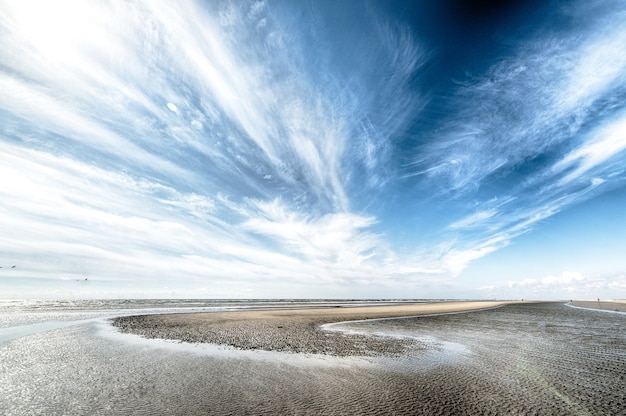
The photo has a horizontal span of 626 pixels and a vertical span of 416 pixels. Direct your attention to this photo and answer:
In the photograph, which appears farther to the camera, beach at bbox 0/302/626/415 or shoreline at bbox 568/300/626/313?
shoreline at bbox 568/300/626/313

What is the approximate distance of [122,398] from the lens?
8977 millimetres

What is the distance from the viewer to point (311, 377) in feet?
38.1

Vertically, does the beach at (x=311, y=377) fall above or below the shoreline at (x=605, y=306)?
below

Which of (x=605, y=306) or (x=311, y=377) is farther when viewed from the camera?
(x=605, y=306)

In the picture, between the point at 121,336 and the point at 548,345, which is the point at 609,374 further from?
the point at 121,336

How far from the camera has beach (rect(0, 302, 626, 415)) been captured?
8.47m

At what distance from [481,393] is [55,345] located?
23250mm

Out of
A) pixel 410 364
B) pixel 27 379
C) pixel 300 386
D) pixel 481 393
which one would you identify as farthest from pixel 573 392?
pixel 27 379

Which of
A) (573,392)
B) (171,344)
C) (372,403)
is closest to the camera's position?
(372,403)

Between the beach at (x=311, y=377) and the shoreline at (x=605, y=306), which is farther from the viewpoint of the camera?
the shoreline at (x=605, y=306)

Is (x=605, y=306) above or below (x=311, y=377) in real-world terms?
above

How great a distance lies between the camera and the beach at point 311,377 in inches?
333

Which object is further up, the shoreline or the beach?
the shoreline

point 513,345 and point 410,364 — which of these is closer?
point 410,364
